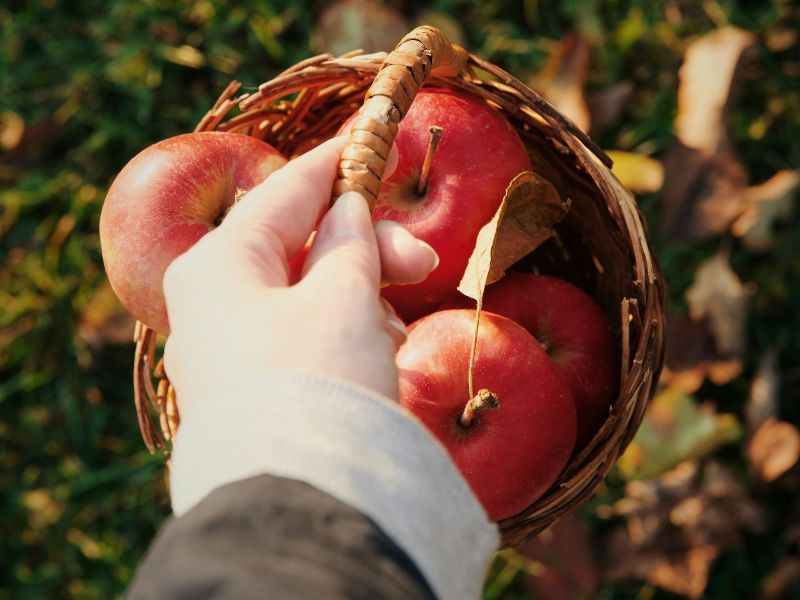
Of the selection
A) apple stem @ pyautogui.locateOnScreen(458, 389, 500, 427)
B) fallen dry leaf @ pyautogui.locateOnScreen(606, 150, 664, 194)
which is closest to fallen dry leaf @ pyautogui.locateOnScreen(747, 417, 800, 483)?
fallen dry leaf @ pyautogui.locateOnScreen(606, 150, 664, 194)

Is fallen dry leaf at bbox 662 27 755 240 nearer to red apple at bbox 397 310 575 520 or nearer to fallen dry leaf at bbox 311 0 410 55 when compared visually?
fallen dry leaf at bbox 311 0 410 55

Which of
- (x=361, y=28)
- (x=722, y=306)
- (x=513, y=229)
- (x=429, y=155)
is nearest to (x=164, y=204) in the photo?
(x=429, y=155)

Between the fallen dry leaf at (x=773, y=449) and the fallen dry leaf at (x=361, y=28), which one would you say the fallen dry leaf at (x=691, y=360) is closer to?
the fallen dry leaf at (x=773, y=449)

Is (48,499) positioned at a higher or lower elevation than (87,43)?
lower

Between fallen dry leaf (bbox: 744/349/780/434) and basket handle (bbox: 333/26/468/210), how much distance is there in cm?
96

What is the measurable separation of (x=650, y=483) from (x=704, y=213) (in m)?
0.53

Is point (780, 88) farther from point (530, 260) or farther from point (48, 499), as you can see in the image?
point (48, 499)

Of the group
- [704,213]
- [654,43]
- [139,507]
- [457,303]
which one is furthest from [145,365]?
[654,43]

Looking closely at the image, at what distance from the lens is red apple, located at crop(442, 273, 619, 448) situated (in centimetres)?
Answer: 114

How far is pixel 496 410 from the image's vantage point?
1015 mm

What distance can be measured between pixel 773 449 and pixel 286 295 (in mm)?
1183

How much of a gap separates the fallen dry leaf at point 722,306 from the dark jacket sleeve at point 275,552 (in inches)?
45.9

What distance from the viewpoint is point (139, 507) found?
1.76 meters

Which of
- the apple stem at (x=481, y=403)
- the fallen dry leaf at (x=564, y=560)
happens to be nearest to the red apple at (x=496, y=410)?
the apple stem at (x=481, y=403)
